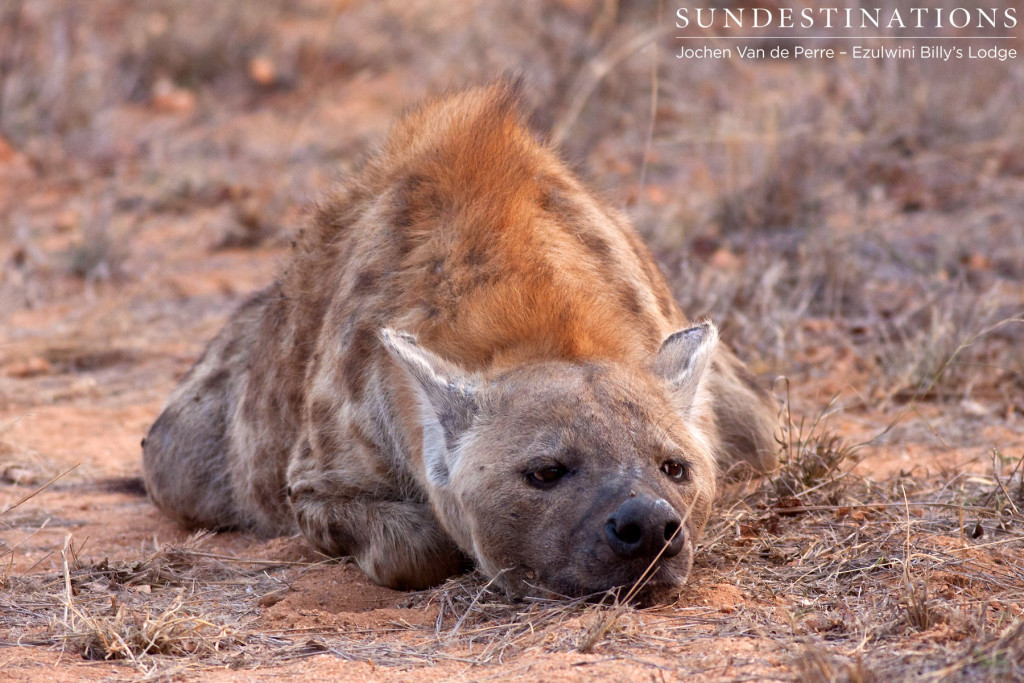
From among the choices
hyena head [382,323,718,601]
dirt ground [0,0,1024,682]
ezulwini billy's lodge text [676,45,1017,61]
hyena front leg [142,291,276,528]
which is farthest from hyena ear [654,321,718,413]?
ezulwini billy's lodge text [676,45,1017,61]

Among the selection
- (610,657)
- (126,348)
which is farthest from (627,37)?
(610,657)

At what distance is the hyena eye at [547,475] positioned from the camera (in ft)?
8.37

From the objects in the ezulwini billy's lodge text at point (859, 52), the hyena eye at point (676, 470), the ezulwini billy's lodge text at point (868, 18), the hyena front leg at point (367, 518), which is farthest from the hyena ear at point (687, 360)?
the ezulwini billy's lodge text at point (868, 18)

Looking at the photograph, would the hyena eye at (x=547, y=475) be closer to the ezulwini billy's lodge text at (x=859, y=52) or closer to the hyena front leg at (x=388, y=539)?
the hyena front leg at (x=388, y=539)

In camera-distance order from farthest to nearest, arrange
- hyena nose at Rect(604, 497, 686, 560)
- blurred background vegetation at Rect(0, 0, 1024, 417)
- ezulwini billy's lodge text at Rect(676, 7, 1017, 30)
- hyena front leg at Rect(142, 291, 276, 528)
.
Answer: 1. ezulwini billy's lodge text at Rect(676, 7, 1017, 30)
2. blurred background vegetation at Rect(0, 0, 1024, 417)
3. hyena front leg at Rect(142, 291, 276, 528)
4. hyena nose at Rect(604, 497, 686, 560)

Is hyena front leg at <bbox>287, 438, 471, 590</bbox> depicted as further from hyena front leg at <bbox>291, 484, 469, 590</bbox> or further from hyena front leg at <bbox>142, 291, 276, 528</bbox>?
hyena front leg at <bbox>142, 291, 276, 528</bbox>

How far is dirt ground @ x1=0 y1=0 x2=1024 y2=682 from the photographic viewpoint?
8.00ft

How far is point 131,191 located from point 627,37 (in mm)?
3600

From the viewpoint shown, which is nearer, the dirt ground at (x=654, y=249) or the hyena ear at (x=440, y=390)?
the dirt ground at (x=654, y=249)

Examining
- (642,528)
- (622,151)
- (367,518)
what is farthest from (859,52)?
(642,528)

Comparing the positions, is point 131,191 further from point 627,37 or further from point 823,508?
point 823,508

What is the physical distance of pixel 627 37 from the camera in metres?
8.12

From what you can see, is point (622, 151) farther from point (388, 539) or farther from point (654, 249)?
point (388, 539)

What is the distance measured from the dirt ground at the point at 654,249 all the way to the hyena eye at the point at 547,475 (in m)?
0.26
